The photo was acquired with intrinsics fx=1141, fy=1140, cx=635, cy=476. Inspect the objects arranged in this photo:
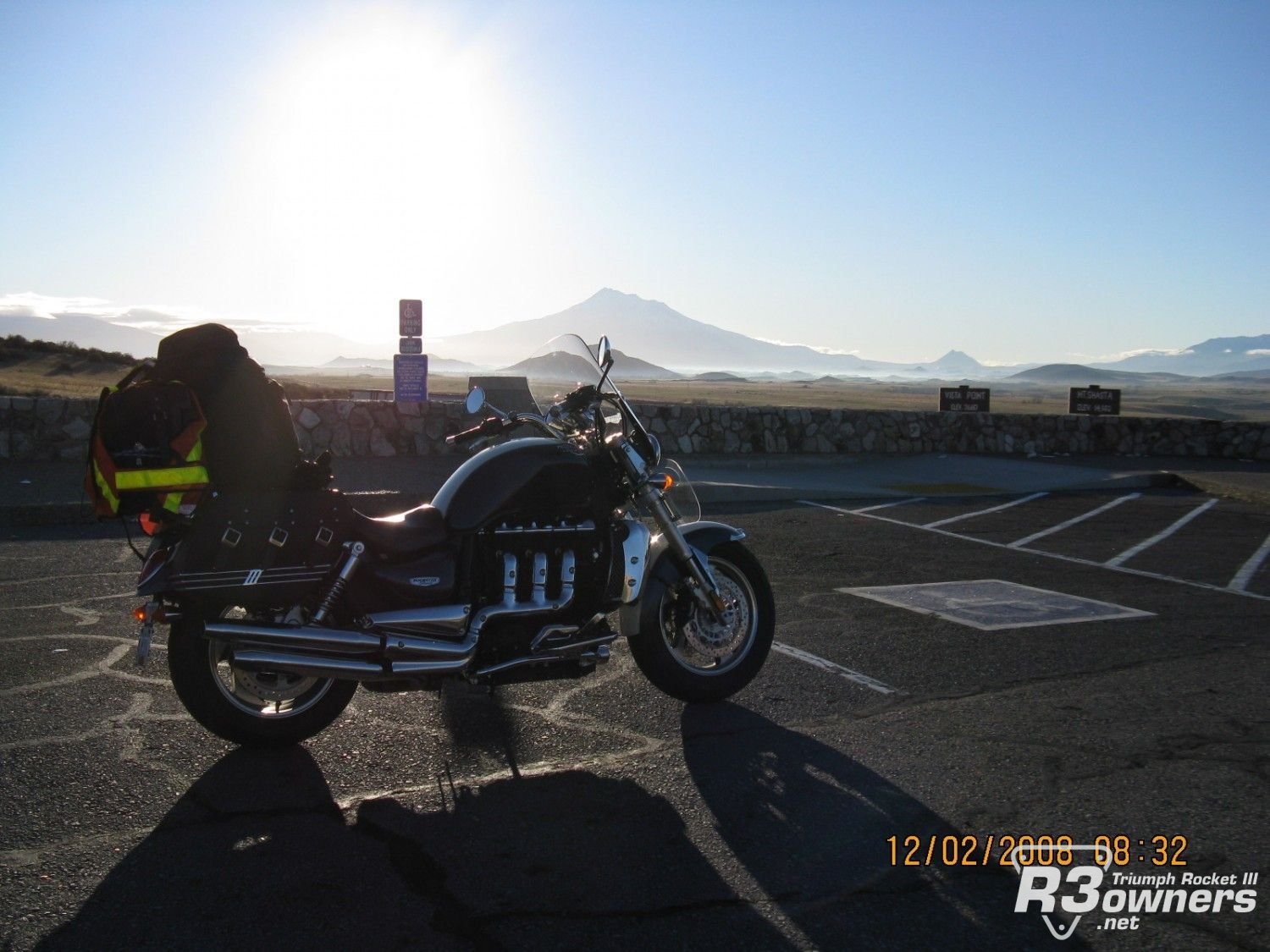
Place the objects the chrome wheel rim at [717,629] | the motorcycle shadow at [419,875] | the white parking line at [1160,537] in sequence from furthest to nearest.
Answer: the white parking line at [1160,537] < the chrome wheel rim at [717,629] < the motorcycle shadow at [419,875]

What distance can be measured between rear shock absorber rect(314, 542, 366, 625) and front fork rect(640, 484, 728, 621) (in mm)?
1299

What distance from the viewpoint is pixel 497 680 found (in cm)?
472

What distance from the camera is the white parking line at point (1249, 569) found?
29.5 ft

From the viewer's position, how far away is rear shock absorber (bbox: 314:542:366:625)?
4457mm

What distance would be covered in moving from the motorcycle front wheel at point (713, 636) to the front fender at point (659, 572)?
1cm

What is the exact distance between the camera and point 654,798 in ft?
13.8

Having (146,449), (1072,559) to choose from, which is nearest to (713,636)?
(146,449)

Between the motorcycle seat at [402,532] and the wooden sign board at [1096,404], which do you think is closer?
the motorcycle seat at [402,532]

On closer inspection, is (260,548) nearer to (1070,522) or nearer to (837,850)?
(837,850)

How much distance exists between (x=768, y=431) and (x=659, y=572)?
15115 mm

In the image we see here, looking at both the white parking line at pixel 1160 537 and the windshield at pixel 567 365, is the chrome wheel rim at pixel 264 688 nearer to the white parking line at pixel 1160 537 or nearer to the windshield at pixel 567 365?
the windshield at pixel 567 365

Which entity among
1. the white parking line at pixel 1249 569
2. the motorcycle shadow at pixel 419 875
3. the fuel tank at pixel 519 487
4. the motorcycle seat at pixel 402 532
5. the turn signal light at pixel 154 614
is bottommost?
the motorcycle shadow at pixel 419 875

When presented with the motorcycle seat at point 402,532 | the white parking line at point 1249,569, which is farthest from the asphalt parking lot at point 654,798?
the white parking line at point 1249,569

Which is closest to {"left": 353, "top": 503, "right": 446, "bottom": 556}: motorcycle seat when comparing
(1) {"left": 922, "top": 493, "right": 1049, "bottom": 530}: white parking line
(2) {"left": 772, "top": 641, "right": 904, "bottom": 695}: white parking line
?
(2) {"left": 772, "top": 641, "right": 904, "bottom": 695}: white parking line
